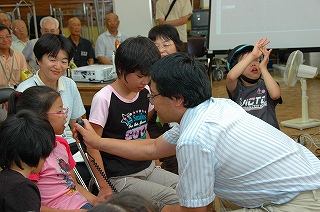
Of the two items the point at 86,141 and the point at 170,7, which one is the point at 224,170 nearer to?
the point at 86,141

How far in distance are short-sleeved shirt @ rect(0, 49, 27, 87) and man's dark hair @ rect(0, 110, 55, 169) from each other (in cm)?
282

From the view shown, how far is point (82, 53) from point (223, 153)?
16.2 ft

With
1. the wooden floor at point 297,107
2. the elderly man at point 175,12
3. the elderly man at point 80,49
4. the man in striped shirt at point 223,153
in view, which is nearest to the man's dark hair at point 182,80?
the man in striped shirt at point 223,153

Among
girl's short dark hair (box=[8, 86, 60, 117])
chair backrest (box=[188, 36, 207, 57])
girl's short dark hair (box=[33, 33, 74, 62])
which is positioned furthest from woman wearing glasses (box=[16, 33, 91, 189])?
chair backrest (box=[188, 36, 207, 57])

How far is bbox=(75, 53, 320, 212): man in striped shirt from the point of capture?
1523 millimetres

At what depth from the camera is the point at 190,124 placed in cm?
155

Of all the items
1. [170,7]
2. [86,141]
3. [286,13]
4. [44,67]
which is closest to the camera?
[86,141]

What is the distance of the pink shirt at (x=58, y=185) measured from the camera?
186cm

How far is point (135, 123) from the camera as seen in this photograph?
232 centimetres

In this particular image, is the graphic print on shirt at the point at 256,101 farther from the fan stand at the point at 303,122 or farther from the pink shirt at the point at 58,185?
the fan stand at the point at 303,122

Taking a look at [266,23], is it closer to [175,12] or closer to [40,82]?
[175,12]

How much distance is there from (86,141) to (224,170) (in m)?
0.73

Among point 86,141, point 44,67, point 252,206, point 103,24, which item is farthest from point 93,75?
point 103,24

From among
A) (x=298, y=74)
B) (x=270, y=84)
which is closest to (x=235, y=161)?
(x=270, y=84)
